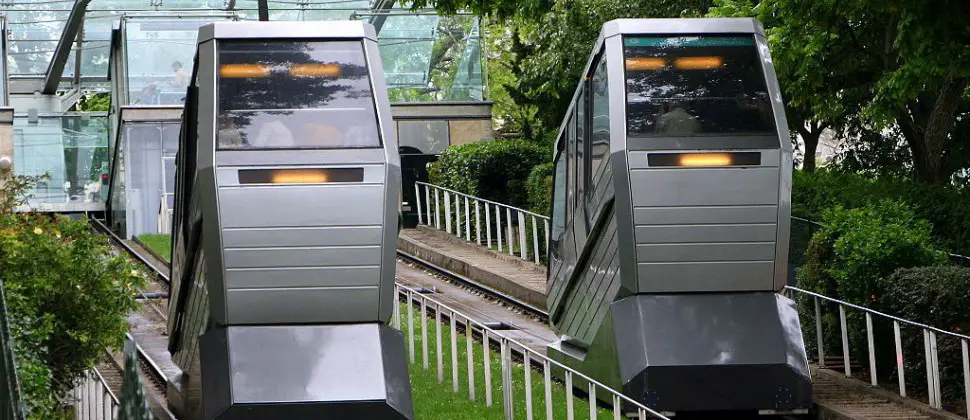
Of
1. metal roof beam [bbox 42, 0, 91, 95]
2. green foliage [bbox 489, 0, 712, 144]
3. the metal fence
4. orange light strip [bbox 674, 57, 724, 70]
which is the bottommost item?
the metal fence

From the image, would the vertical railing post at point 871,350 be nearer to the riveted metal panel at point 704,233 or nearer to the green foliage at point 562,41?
the riveted metal panel at point 704,233

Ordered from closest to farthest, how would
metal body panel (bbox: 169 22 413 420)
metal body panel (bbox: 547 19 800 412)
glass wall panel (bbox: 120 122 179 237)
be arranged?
metal body panel (bbox: 169 22 413 420), metal body panel (bbox: 547 19 800 412), glass wall panel (bbox: 120 122 179 237)

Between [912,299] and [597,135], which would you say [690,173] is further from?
[912,299]

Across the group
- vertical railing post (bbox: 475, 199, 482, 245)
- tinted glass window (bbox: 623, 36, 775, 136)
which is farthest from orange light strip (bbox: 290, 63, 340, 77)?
vertical railing post (bbox: 475, 199, 482, 245)

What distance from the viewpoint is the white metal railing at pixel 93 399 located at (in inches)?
494

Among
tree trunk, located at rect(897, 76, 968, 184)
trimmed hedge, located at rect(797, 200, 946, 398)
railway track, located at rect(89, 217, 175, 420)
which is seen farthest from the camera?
tree trunk, located at rect(897, 76, 968, 184)

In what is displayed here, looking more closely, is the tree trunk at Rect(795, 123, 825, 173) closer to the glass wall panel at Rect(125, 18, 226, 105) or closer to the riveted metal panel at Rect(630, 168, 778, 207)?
the glass wall panel at Rect(125, 18, 226, 105)

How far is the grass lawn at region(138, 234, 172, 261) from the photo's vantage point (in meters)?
27.2

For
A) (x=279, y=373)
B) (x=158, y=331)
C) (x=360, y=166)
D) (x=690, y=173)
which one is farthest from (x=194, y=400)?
(x=158, y=331)

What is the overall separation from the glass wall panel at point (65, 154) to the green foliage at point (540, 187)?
14511 mm

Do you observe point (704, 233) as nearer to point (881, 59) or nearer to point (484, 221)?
point (881, 59)

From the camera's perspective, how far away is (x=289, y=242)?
10.7 meters

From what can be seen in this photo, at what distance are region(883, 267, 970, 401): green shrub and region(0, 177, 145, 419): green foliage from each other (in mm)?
7036

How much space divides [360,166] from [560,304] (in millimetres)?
4815
